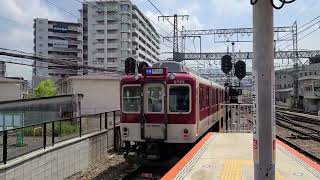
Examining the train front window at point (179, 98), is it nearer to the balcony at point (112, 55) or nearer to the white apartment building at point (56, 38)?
the balcony at point (112, 55)

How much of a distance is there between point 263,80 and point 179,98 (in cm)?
904

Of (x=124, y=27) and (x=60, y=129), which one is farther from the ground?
(x=124, y=27)

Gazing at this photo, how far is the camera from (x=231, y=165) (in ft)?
26.0

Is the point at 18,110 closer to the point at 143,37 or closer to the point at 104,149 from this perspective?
the point at 104,149

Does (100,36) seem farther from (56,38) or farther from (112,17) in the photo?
(56,38)

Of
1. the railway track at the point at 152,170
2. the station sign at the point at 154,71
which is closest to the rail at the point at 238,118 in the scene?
the railway track at the point at 152,170

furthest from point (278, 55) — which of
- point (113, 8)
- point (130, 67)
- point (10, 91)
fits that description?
point (113, 8)

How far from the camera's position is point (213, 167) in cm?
773

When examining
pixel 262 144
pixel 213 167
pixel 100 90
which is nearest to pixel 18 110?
pixel 100 90

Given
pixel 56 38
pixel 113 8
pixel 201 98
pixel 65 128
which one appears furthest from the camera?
pixel 56 38

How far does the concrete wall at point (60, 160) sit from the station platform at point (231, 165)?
4289 millimetres

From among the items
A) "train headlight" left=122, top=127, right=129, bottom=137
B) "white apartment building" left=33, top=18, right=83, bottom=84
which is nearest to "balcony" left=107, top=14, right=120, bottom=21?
"white apartment building" left=33, top=18, right=83, bottom=84

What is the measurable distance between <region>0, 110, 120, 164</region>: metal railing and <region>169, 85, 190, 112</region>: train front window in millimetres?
3598

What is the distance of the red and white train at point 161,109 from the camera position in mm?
12984
